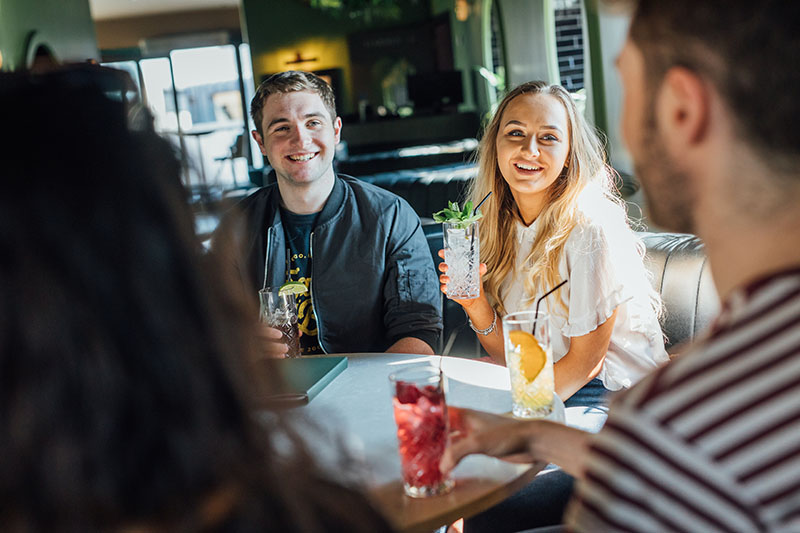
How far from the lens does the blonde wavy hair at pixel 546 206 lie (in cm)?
217

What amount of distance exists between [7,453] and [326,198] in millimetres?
1977

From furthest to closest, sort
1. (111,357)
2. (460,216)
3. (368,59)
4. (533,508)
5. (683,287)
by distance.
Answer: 1. (368,59)
2. (683,287)
3. (460,216)
4. (533,508)
5. (111,357)

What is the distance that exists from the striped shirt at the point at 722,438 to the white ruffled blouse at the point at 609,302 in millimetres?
1323

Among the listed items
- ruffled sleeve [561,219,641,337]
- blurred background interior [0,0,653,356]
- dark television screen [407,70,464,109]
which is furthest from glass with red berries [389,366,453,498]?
dark television screen [407,70,464,109]

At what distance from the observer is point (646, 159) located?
880 mm

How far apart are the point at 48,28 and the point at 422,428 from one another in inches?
338

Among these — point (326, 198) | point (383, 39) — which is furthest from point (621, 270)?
point (383, 39)

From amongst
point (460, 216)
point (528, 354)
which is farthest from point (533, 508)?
point (460, 216)

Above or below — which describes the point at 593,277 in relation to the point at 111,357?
below

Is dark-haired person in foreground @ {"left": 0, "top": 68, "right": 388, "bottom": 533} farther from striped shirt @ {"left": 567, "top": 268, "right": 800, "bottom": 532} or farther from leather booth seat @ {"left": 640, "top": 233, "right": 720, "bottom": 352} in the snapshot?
leather booth seat @ {"left": 640, "top": 233, "right": 720, "bottom": 352}

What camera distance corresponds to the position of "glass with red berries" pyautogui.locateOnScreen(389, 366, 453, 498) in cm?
112

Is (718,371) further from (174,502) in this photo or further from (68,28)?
(68,28)

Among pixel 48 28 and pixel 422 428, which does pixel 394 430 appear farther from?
pixel 48 28

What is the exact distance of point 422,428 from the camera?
1.14 m
